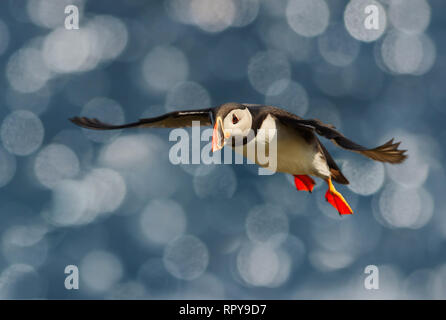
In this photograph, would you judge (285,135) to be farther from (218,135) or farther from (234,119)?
(218,135)

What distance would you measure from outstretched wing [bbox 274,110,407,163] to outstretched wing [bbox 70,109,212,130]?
3.49 ft

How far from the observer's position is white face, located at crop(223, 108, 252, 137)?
534 cm

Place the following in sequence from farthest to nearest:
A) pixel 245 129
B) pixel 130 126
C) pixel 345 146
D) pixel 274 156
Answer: pixel 130 126
pixel 274 156
pixel 245 129
pixel 345 146

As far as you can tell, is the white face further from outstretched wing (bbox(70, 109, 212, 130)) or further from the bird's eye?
outstretched wing (bbox(70, 109, 212, 130))

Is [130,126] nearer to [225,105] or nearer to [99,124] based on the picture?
[99,124]

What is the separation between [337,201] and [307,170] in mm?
690

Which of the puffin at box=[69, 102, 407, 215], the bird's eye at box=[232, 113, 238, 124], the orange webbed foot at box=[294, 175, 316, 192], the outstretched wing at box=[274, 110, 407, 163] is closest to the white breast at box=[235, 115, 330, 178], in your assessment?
the puffin at box=[69, 102, 407, 215]

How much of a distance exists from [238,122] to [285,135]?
74cm

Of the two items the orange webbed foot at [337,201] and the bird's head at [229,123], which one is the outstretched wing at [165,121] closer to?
the bird's head at [229,123]

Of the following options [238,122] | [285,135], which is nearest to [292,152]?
[285,135]

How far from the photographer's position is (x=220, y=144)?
5.29 m

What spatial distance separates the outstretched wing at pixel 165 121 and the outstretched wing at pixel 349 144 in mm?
1065

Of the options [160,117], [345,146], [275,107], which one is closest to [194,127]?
[160,117]

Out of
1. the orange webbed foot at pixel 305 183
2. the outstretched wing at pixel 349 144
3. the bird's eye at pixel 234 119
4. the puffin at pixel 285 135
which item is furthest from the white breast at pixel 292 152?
the orange webbed foot at pixel 305 183
